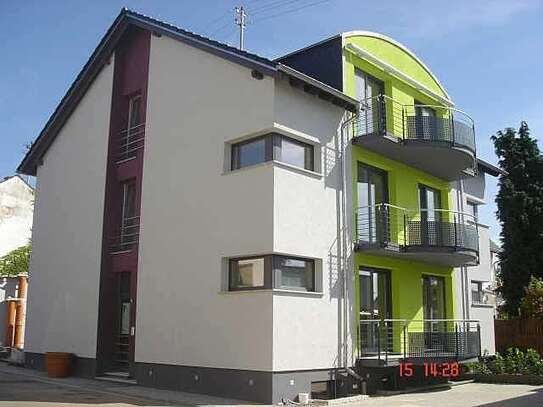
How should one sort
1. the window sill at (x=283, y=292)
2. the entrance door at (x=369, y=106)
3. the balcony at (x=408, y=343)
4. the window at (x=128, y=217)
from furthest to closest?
the window at (x=128, y=217)
the entrance door at (x=369, y=106)
the balcony at (x=408, y=343)
the window sill at (x=283, y=292)

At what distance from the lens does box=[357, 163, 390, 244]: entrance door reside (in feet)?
53.7

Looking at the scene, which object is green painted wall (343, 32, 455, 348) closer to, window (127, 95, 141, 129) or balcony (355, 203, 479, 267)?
balcony (355, 203, 479, 267)

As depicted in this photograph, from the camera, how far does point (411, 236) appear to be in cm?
1723

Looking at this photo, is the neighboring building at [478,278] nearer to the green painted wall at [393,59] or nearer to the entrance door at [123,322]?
the green painted wall at [393,59]

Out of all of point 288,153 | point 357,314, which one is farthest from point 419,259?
point 288,153

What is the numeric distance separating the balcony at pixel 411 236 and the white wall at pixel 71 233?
8189mm

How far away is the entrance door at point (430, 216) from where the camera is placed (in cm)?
1714

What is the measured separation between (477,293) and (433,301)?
4.41m

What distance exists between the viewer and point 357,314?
51.4 ft

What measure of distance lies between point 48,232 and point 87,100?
15.6ft

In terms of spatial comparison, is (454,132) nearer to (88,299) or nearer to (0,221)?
(88,299)

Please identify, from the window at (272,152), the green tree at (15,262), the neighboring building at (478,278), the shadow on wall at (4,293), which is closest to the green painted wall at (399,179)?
the neighboring building at (478,278)

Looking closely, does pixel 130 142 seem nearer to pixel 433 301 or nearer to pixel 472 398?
pixel 433 301
